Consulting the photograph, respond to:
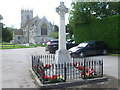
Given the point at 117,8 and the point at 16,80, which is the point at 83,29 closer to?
the point at 117,8

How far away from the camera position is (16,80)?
6398mm

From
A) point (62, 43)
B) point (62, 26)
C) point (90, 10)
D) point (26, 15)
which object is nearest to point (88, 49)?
point (62, 43)

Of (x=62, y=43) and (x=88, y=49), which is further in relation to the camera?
(x=88, y=49)

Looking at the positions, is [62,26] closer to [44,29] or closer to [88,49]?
[88,49]

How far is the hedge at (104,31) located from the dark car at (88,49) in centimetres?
124

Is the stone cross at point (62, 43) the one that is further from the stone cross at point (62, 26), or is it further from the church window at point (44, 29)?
the church window at point (44, 29)

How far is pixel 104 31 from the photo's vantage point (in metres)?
17.3

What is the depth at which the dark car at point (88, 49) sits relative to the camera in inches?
546

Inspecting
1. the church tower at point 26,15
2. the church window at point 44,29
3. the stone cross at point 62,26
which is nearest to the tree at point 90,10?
the stone cross at point 62,26

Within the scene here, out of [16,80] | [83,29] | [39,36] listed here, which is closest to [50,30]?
[39,36]

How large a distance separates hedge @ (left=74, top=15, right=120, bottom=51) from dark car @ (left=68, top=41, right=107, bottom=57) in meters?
1.24

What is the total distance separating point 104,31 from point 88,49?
425 cm

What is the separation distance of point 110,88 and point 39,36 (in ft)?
205

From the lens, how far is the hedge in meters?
16.0
